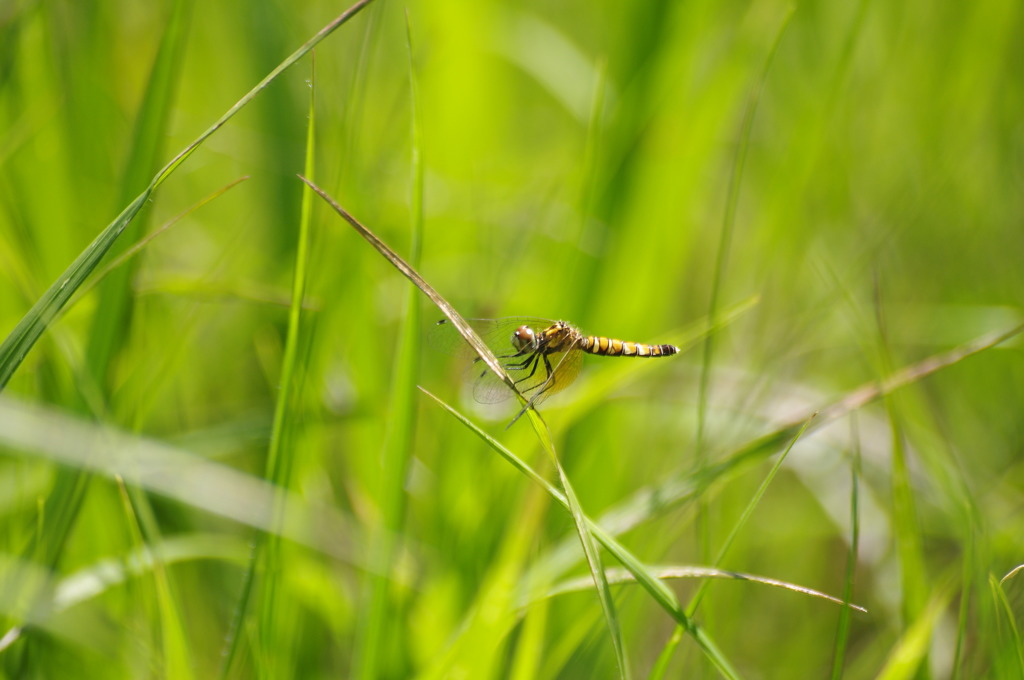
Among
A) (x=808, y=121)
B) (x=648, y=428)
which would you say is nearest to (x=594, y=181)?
(x=808, y=121)

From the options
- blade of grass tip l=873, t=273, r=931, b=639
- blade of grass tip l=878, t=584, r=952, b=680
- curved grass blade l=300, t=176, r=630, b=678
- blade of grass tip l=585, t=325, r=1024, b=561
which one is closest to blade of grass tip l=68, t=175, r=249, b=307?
curved grass blade l=300, t=176, r=630, b=678

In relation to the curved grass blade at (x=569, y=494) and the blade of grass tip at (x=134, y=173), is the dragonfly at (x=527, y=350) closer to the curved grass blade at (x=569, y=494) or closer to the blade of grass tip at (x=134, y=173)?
the curved grass blade at (x=569, y=494)

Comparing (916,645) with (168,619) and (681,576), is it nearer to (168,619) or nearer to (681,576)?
(681,576)

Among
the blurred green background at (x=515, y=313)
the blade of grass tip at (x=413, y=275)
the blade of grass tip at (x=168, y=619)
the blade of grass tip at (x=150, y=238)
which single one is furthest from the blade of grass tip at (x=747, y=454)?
the blade of grass tip at (x=150, y=238)

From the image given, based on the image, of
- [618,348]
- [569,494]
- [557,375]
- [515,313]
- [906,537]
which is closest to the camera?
[569,494]

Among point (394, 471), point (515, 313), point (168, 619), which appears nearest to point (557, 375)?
point (394, 471)
